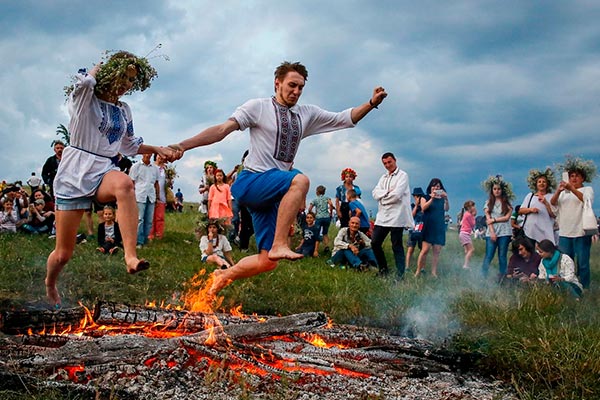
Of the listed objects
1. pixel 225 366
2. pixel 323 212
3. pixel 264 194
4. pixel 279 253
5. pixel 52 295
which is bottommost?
pixel 225 366

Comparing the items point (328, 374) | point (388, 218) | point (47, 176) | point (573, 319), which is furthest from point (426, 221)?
point (47, 176)

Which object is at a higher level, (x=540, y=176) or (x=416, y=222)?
(x=540, y=176)

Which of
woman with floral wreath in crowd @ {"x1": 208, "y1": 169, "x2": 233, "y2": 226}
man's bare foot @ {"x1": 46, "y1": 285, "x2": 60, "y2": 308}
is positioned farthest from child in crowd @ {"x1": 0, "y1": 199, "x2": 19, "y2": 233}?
man's bare foot @ {"x1": 46, "y1": 285, "x2": 60, "y2": 308}

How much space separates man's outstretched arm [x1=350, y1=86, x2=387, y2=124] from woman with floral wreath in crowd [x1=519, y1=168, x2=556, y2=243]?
536cm

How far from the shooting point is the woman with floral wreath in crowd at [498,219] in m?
10.6

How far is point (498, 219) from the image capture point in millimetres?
10594

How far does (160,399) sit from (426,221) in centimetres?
802

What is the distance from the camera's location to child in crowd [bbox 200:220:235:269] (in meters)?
9.66

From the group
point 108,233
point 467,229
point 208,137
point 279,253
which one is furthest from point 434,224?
point 208,137

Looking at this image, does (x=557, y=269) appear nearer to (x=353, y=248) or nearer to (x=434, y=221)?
(x=434, y=221)

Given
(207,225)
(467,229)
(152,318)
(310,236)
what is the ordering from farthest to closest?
(467,229) → (310,236) → (207,225) → (152,318)

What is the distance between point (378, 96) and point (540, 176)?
5.59 m

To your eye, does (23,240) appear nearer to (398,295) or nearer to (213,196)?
(213,196)

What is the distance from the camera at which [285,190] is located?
16.6 feet
